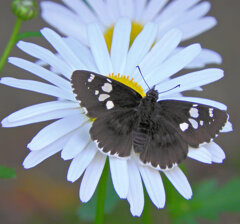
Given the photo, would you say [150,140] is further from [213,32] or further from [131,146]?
[213,32]

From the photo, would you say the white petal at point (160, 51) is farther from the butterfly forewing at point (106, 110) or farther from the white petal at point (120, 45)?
the butterfly forewing at point (106, 110)

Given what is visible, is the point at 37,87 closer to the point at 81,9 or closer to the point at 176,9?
the point at 81,9

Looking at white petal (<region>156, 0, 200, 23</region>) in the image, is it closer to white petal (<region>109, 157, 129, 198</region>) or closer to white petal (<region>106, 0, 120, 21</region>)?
white petal (<region>106, 0, 120, 21</region>)

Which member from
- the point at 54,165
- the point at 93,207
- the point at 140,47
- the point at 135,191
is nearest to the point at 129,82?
the point at 140,47

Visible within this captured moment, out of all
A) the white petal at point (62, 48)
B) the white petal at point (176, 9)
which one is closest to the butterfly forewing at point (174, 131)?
the white petal at point (62, 48)

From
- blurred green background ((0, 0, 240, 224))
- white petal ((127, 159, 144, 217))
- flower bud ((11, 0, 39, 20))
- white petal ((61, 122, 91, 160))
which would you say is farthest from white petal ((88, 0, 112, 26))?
blurred green background ((0, 0, 240, 224))
